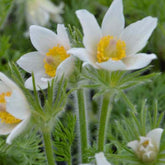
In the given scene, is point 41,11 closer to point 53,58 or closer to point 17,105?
point 53,58

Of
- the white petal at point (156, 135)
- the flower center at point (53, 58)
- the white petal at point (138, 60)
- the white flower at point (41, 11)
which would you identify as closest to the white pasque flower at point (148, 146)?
the white petal at point (156, 135)

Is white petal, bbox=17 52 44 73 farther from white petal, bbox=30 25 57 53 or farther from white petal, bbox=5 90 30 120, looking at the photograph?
white petal, bbox=5 90 30 120

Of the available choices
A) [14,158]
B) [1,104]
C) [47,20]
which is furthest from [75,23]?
[1,104]

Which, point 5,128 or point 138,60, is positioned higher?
point 138,60

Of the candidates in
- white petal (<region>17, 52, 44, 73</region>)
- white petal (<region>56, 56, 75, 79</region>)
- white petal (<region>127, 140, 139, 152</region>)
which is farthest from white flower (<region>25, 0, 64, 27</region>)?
white petal (<region>127, 140, 139, 152</region>)

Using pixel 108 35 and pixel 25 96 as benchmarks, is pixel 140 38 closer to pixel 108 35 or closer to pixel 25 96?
pixel 108 35

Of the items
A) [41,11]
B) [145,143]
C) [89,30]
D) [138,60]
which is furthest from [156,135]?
[41,11]

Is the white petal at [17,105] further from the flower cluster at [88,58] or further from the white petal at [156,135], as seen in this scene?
the white petal at [156,135]
